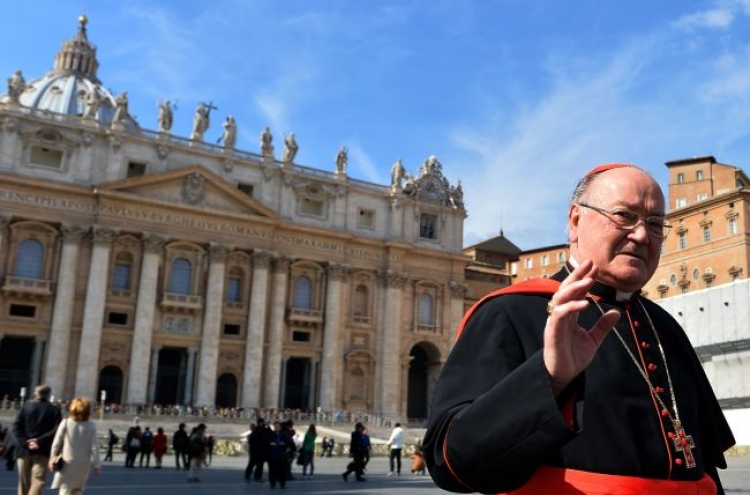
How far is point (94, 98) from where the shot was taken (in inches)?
1682

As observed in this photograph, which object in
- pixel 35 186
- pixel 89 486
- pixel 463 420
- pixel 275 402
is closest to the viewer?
pixel 463 420

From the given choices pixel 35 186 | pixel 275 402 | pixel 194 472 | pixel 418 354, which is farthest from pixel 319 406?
pixel 194 472

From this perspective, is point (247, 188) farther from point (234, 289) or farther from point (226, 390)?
point (226, 390)

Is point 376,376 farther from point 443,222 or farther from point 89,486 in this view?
point 89,486

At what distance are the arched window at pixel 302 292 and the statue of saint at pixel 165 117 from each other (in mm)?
11176

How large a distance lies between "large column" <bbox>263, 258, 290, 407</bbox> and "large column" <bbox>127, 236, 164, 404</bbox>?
6.48m

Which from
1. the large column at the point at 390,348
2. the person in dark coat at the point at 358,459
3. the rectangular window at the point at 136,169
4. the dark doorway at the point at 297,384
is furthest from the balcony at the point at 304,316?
the person in dark coat at the point at 358,459

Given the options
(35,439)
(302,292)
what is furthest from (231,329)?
(35,439)

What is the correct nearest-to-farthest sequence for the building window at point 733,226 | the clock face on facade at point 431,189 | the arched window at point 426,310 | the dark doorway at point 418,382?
the building window at point 733,226
the arched window at point 426,310
the dark doorway at point 418,382
the clock face on facade at point 431,189

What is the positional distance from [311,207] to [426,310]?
382 inches

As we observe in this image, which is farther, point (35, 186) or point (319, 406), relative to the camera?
point (319, 406)

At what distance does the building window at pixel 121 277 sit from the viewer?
40688 mm

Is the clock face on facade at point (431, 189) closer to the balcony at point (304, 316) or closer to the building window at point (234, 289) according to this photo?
the balcony at point (304, 316)

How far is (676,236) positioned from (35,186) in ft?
118
